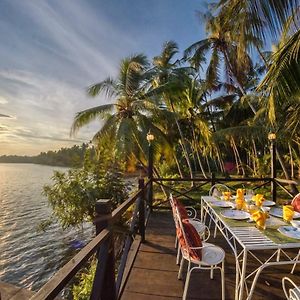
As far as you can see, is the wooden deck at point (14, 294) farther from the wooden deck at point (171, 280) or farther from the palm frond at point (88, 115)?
the palm frond at point (88, 115)

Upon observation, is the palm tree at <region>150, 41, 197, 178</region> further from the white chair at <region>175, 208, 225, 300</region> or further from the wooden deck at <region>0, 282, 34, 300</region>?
the white chair at <region>175, 208, 225, 300</region>

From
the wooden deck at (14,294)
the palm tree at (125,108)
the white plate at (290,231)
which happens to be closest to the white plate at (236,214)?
the white plate at (290,231)

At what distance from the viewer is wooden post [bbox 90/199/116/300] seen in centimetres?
157

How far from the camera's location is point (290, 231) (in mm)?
2252

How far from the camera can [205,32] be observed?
1148 cm

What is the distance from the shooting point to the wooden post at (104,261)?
61.9 inches

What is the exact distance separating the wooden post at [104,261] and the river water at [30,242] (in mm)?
5159

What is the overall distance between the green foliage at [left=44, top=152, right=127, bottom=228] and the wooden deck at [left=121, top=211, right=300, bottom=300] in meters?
3.42

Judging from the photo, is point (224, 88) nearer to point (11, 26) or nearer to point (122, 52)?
point (122, 52)

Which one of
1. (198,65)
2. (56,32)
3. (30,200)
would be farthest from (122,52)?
(30,200)

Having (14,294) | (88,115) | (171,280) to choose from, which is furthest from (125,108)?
(171,280)

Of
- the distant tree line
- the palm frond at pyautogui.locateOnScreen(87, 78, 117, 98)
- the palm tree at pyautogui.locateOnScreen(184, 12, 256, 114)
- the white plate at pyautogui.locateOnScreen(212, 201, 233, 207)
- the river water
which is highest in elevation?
the palm tree at pyautogui.locateOnScreen(184, 12, 256, 114)

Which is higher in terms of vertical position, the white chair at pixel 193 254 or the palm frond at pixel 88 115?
the palm frond at pixel 88 115

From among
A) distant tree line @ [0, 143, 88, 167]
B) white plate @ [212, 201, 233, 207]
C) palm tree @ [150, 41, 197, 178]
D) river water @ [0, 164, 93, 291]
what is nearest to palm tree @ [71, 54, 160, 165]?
palm tree @ [150, 41, 197, 178]
